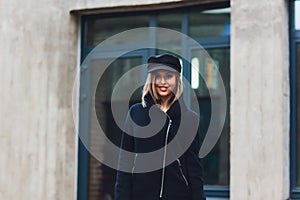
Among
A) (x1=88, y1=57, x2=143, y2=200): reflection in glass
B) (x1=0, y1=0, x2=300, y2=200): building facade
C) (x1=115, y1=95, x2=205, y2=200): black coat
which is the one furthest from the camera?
(x1=88, y1=57, x2=143, y2=200): reflection in glass

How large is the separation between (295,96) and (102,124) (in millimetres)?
2310

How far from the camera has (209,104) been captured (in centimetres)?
765

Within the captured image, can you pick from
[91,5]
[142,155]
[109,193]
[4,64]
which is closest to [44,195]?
[109,193]

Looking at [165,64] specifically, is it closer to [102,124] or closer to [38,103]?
[102,124]

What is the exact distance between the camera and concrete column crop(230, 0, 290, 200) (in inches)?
272

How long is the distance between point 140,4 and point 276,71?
1.75 m

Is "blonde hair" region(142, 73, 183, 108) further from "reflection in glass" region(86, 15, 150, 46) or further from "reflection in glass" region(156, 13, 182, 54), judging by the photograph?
"reflection in glass" region(86, 15, 150, 46)

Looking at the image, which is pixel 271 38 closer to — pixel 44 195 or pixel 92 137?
pixel 92 137

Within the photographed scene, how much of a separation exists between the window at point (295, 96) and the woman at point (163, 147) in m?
2.49

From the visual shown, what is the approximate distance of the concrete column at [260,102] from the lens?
22.6 feet

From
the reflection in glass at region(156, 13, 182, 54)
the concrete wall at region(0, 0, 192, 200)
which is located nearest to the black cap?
the reflection in glass at region(156, 13, 182, 54)

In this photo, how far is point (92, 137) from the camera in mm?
8273

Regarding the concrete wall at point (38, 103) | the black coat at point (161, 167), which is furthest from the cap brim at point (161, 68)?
the concrete wall at point (38, 103)

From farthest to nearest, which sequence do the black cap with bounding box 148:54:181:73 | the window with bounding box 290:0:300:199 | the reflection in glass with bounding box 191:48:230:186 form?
the reflection in glass with bounding box 191:48:230:186
the window with bounding box 290:0:300:199
the black cap with bounding box 148:54:181:73
